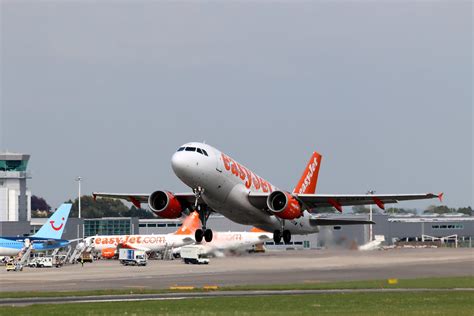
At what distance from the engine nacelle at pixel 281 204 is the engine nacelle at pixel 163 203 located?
21.9 ft

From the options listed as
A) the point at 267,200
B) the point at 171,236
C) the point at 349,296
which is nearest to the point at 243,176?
the point at 267,200

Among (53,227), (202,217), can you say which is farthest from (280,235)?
(53,227)

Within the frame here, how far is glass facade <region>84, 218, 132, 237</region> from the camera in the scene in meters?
197

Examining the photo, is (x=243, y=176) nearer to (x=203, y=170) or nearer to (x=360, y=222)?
(x=203, y=170)

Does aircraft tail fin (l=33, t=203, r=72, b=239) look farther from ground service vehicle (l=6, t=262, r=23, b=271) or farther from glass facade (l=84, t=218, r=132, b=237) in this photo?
glass facade (l=84, t=218, r=132, b=237)

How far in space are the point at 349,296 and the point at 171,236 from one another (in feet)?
285

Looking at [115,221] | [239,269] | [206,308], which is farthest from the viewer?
[115,221]

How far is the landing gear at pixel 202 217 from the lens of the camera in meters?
62.6

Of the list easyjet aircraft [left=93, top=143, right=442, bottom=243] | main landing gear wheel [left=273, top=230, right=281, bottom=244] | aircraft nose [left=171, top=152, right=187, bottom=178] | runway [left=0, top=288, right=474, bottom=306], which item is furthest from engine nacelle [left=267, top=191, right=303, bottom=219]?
aircraft nose [left=171, top=152, right=187, bottom=178]

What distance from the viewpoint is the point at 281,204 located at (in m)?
67.7

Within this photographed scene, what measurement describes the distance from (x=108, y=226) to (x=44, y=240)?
56.7m

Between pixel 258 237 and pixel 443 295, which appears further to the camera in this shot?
pixel 258 237

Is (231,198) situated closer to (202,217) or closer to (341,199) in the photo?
(202,217)

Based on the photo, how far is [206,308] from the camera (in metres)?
54.7
